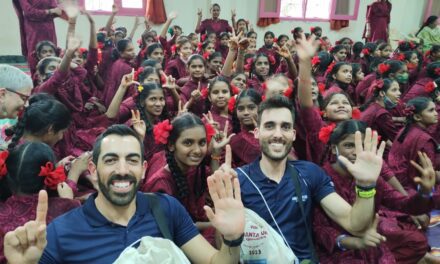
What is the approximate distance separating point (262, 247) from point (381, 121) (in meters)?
2.36

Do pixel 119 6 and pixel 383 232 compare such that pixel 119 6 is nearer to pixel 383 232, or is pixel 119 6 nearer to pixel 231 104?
pixel 231 104

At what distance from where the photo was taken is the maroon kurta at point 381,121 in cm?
355

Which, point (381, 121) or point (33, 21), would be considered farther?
point (33, 21)

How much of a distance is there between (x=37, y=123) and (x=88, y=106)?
1750 mm

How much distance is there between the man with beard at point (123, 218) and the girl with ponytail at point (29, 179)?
12.3 inches

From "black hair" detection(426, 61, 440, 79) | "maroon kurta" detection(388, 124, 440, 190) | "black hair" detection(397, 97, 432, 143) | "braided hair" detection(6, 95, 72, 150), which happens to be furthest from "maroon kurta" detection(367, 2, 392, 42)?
"braided hair" detection(6, 95, 72, 150)

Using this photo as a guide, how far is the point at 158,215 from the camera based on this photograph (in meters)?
1.58

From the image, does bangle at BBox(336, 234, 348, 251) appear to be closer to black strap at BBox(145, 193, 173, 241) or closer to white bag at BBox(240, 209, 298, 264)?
Result: white bag at BBox(240, 209, 298, 264)

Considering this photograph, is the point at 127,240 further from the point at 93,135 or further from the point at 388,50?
the point at 388,50

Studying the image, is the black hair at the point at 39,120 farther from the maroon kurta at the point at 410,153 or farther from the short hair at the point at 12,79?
the maroon kurta at the point at 410,153

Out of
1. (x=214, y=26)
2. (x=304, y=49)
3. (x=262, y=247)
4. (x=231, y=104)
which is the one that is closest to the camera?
(x=262, y=247)

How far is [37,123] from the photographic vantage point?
2.33 m

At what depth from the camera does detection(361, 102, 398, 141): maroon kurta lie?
355 cm

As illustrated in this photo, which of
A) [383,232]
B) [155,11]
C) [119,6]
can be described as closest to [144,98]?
[383,232]
